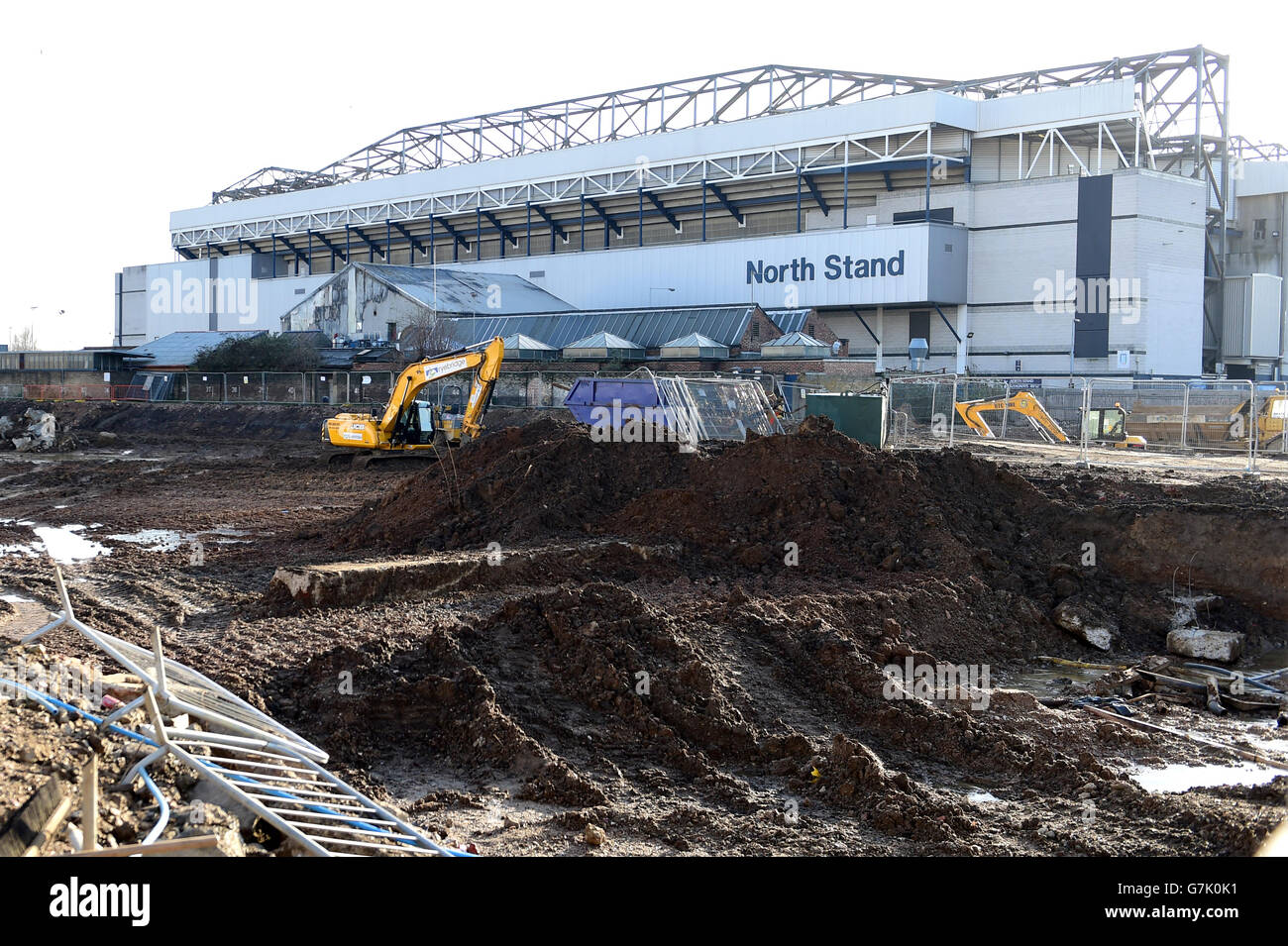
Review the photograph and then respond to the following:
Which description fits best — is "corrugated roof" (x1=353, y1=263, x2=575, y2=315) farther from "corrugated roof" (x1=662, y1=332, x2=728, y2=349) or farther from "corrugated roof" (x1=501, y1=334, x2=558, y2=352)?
"corrugated roof" (x1=662, y1=332, x2=728, y2=349)

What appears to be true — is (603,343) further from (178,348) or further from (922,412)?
(178,348)

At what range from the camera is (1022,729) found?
11.5 meters

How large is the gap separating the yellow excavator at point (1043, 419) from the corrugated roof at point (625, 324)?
17112 mm

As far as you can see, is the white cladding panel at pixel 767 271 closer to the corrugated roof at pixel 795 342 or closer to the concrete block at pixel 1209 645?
the corrugated roof at pixel 795 342

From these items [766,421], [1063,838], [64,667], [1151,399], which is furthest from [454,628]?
[1151,399]

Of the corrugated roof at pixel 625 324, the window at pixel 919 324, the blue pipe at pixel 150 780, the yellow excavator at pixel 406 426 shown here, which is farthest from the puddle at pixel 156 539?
the window at pixel 919 324

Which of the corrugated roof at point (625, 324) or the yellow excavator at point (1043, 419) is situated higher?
the corrugated roof at point (625, 324)

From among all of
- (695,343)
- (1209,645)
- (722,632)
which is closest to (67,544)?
(722,632)

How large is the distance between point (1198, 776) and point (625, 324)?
4735 cm

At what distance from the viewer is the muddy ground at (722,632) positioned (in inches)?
352

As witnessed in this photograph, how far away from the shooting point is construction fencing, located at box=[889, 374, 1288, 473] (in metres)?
28.8

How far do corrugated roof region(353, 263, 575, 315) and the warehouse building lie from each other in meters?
0.22

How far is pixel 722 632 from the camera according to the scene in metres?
13.1
